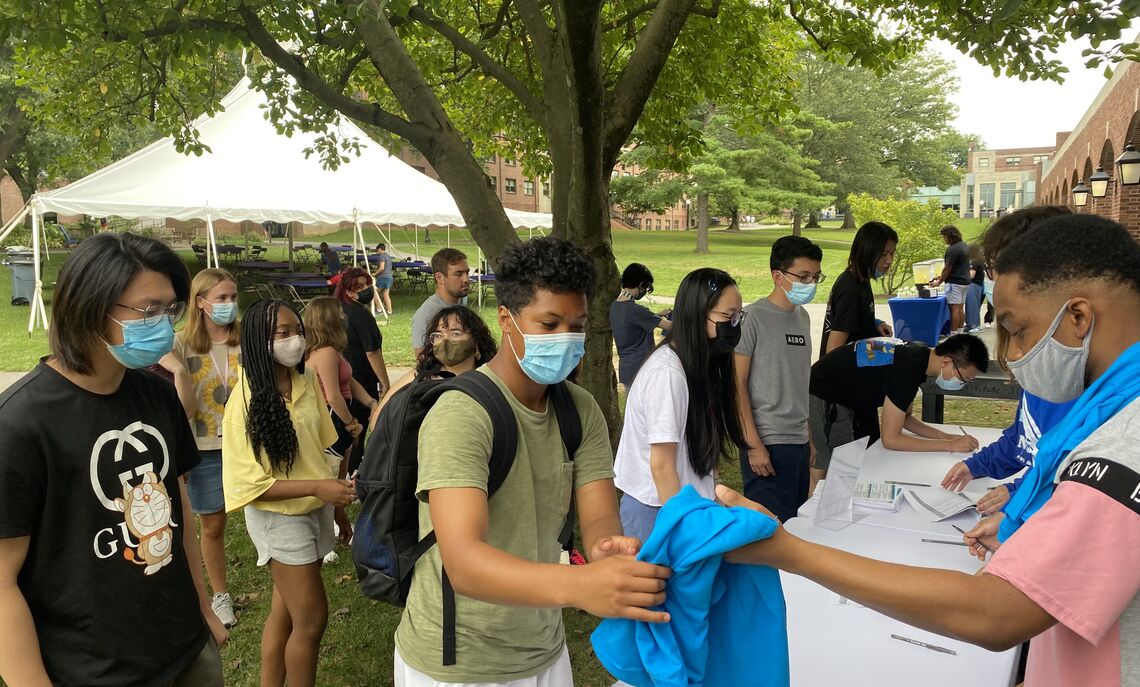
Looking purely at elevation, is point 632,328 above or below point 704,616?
below

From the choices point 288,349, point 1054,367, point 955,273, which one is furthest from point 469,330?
point 955,273

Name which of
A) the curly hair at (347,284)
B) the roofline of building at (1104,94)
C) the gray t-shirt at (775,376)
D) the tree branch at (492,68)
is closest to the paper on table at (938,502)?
the gray t-shirt at (775,376)

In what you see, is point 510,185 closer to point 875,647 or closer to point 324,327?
point 324,327

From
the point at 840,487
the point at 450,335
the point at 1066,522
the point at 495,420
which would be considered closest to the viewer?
the point at 1066,522

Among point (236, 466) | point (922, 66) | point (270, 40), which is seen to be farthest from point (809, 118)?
point (236, 466)

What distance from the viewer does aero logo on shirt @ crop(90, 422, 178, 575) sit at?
187 cm

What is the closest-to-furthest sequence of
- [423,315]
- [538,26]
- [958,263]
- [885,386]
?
[885,386] < [423,315] < [538,26] < [958,263]

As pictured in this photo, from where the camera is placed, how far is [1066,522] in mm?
1169

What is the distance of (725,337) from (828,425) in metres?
1.90

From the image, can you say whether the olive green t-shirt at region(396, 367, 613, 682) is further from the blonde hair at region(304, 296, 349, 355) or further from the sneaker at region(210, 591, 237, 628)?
the blonde hair at region(304, 296, 349, 355)

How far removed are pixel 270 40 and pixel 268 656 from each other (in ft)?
13.7

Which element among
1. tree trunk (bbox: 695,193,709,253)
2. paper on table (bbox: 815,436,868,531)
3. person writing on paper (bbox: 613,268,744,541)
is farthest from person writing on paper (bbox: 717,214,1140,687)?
tree trunk (bbox: 695,193,709,253)

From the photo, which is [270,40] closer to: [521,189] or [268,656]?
[268,656]

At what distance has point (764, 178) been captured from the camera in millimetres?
36562
